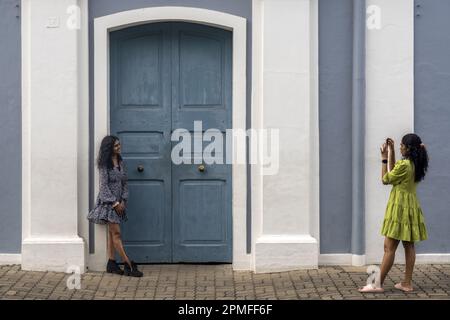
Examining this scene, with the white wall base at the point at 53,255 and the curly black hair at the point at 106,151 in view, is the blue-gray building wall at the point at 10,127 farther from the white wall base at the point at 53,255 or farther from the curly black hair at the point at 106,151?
the curly black hair at the point at 106,151

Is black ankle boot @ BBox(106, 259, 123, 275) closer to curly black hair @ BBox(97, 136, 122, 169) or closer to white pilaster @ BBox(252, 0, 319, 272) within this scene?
curly black hair @ BBox(97, 136, 122, 169)

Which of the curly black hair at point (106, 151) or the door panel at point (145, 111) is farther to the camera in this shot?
the door panel at point (145, 111)

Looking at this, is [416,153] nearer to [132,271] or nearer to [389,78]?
[389,78]

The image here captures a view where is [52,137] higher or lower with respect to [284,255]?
higher

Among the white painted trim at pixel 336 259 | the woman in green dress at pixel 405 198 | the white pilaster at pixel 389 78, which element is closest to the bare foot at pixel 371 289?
the woman in green dress at pixel 405 198

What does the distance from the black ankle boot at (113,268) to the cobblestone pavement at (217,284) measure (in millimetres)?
82

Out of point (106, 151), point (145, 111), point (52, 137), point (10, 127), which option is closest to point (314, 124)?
point (145, 111)

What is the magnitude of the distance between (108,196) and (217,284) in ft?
4.99

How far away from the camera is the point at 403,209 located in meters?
8.21

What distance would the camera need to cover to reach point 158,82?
980 cm

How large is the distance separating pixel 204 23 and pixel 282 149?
5.46 ft

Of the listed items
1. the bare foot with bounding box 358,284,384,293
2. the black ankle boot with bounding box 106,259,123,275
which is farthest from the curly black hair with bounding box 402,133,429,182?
the black ankle boot with bounding box 106,259,123,275

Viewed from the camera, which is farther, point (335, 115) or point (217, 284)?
point (335, 115)

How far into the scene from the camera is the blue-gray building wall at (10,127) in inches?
374
